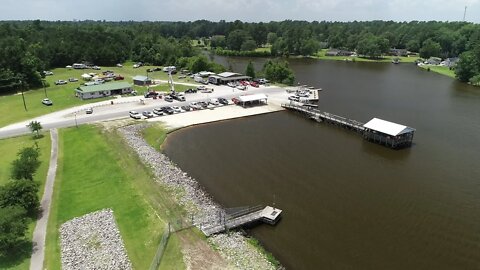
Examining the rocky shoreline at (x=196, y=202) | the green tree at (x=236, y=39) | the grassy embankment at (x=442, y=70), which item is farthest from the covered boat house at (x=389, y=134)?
the green tree at (x=236, y=39)

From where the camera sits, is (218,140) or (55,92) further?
(55,92)

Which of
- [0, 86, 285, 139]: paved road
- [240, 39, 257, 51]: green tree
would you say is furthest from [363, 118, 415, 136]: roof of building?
[240, 39, 257, 51]: green tree

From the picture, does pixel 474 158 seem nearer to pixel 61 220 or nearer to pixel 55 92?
pixel 61 220

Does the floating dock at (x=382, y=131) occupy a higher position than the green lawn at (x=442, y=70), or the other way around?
the green lawn at (x=442, y=70)

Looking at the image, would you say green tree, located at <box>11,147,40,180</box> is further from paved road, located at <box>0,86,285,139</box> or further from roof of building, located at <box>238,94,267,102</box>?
roof of building, located at <box>238,94,267,102</box>

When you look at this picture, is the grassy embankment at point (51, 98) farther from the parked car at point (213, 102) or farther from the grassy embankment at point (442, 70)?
the grassy embankment at point (442, 70)

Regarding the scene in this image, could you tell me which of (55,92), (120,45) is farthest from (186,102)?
(120,45)
